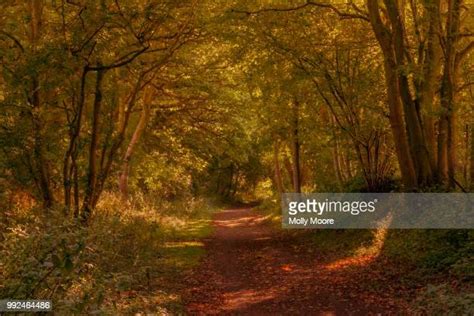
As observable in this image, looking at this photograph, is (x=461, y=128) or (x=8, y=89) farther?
(x=461, y=128)

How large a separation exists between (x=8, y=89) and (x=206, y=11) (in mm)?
5616

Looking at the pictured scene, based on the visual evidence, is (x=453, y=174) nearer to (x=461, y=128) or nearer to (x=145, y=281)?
(x=461, y=128)

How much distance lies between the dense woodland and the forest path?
1536 millimetres

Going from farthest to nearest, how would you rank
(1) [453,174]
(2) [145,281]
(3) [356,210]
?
(3) [356,210] → (1) [453,174] → (2) [145,281]

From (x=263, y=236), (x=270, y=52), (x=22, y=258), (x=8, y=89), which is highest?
(x=270, y=52)

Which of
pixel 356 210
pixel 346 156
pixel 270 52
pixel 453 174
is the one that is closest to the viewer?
pixel 453 174

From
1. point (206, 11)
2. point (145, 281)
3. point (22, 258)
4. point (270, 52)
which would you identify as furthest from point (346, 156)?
point (22, 258)

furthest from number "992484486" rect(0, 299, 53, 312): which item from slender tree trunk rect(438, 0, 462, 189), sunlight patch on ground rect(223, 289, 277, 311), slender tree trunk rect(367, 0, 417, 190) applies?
slender tree trunk rect(367, 0, 417, 190)

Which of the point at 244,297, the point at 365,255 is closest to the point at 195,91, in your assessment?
the point at 365,255

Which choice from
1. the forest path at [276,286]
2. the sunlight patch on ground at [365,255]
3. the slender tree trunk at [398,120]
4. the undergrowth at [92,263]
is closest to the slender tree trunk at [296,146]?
the forest path at [276,286]

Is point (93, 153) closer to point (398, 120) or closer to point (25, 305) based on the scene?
point (25, 305)

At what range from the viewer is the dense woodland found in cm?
1211

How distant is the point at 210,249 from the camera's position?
1850cm

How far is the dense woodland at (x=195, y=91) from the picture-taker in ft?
39.7
